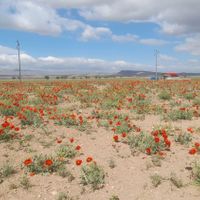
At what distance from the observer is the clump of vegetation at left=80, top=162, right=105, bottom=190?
19.6 ft

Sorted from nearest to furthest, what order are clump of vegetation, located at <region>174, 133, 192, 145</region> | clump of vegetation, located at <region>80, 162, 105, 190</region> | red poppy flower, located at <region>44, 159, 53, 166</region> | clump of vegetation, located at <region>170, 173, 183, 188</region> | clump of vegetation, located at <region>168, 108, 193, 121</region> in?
clump of vegetation, located at <region>170, 173, 183, 188</region>, clump of vegetation, located at <region>80, 162, 105, 190</region>, red poppy flower, located at <region>44, 159, 53, 166</region>, clump of vegetation, located at <region>174, 133, 192, 145</region>, clump of vegetation, located at <region>168, 108, 193, 121</region>

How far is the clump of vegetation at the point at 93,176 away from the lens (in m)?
5.98

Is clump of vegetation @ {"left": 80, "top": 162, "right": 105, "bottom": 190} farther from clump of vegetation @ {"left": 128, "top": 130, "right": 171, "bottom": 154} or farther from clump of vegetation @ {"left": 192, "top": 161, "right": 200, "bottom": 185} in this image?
clump of vegetation @ {"left": 192, "top": 161, "right": 200, "bottom": 185}

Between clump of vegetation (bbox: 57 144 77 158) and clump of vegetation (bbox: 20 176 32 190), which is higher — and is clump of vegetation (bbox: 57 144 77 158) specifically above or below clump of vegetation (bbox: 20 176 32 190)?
above

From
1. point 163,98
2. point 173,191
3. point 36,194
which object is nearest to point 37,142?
point 36,194

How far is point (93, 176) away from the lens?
6055mm

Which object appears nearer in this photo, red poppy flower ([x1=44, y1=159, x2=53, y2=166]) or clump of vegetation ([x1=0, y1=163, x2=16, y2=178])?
red poppy flower ([x1=44, y1=159, x2=53, y2=166])

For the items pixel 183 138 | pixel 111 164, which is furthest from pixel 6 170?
pixel 183 138

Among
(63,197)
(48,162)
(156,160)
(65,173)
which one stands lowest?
(63,197)

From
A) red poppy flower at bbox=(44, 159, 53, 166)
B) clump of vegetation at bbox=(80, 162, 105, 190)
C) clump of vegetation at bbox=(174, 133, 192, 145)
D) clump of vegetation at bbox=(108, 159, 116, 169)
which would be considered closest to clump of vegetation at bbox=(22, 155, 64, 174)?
red poppy flower at bbox=(44, 159, 53, 166)

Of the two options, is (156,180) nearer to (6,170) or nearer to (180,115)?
(6,170)

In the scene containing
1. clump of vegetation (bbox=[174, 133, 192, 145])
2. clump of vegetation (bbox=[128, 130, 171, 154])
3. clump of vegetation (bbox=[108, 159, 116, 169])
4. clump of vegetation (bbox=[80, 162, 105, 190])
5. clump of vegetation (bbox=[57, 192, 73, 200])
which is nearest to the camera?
clump of vegetation (bbox=[57, 192, 73, 200])

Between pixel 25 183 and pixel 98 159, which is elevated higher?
pixel 98 159

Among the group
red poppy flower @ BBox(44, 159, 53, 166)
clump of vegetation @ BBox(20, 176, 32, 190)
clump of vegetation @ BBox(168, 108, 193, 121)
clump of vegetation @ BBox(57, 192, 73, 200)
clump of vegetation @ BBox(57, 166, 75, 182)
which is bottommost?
clump of vegetation @ BBox(57, 192, 73, 200)
